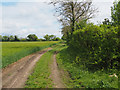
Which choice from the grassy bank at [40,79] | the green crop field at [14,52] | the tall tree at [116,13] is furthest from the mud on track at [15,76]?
the tall tree at [116,13]

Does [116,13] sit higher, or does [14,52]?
[116,13]

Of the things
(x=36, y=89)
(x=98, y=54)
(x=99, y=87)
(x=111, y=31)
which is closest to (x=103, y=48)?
(x=98, y=54)

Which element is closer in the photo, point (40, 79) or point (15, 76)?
point (40, 79)

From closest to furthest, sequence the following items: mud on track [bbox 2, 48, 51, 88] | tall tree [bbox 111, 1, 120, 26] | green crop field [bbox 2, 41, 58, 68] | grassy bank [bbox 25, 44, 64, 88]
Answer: grassy bank [bbox 25, 44, 64, 88]
mud on track [bbox 2, 48, 51, 88]
tall tree [bbox 111, 1, 120, 26]
green crop field [bbox 2, 41, 58, 68]

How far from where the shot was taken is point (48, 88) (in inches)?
280

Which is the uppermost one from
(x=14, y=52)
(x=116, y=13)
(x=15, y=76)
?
(x=116, y=13)

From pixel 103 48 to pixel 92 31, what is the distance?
2.42 m

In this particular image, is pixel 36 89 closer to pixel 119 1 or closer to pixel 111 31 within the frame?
pixel 111 31

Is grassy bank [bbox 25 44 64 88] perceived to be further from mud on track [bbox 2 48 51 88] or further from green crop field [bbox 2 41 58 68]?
green crop field [bbox 2 41 58 68]

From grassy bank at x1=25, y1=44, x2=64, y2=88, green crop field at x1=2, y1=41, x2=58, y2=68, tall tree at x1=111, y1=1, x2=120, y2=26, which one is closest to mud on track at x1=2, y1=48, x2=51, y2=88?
grassy bank at x1=25, y1=44, x2=64, y2=88

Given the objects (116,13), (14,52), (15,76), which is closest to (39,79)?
(15,76)

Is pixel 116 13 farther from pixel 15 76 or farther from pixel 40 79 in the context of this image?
pixel 15 76

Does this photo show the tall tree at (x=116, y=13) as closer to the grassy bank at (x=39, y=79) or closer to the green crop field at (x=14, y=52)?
the grassy bank at (x=39, y=79)

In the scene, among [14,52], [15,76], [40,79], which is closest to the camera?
[40,79]
